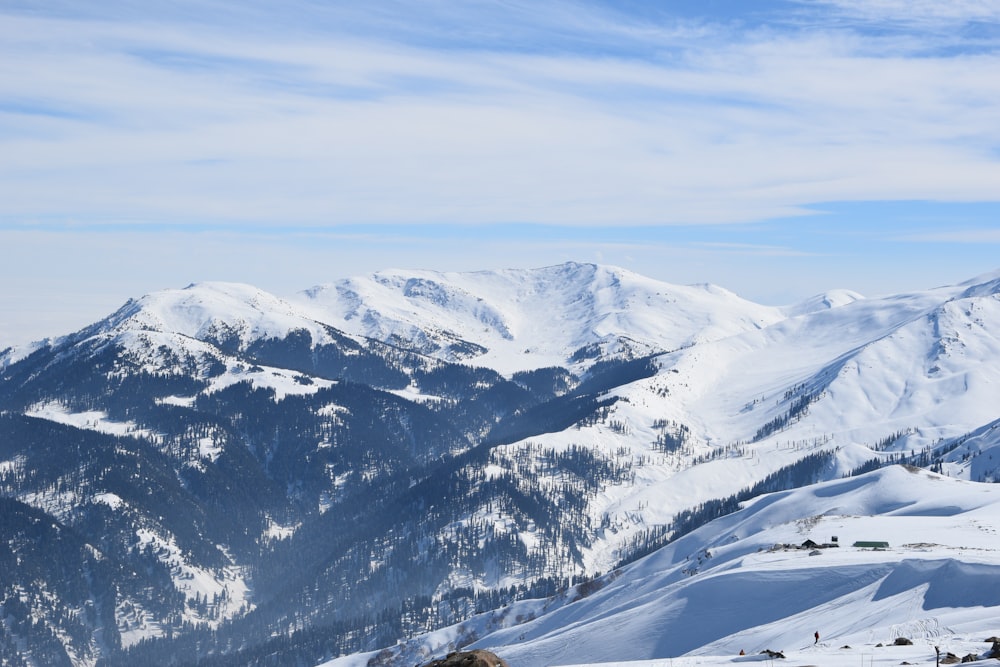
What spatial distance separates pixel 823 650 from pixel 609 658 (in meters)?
62.7

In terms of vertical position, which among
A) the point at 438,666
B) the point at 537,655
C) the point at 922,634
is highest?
the point at 438,666

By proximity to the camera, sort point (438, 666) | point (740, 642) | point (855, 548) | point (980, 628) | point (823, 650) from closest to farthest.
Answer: point (438, 666) → point (823, 650) → point (980, 628) → point (740, 642) → point (855, 548)

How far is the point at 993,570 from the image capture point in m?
130

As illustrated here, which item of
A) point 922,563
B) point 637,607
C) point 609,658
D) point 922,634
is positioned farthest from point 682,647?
→ point 922,634

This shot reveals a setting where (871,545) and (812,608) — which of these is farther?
(871,545)

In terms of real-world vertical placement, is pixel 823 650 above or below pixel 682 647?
above

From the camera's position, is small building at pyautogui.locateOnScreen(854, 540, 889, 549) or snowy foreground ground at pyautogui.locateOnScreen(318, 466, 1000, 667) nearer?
snowy foreground ground at pyautogui.locateOnScreen(318, 466, 1000, 667)

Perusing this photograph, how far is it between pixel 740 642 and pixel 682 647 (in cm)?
1945

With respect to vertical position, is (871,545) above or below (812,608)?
below

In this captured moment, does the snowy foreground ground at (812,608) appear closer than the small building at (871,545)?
Yes

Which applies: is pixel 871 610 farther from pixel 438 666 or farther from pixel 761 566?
pixel 438 666

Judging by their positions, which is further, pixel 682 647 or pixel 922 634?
pixel 682 647

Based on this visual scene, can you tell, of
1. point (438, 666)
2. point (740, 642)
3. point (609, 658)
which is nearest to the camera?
point (438, 666)

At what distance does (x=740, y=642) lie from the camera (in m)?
130
